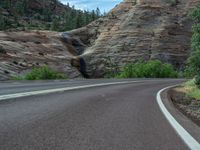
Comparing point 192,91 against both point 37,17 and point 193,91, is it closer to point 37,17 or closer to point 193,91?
point 193,91

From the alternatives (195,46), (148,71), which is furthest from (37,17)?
(195,46)

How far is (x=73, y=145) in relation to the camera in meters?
6.38

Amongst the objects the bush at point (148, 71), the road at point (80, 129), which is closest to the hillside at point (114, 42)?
the bush at point (148, 71)

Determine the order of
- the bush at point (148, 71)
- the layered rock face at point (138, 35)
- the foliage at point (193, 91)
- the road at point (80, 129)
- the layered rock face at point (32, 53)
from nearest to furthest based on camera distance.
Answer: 1. the road at point (80, 129)
2. the foliage at point (193, 91)
3. the layered rock face at point (32, 53)
4. the bush at point (148, 71)
5. the layered rock face at point (138, 35)

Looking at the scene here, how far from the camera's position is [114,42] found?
76.7 metres

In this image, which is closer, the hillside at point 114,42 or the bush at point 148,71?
the bush at point 148,71

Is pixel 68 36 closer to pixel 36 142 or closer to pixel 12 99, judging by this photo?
pixel 12 99

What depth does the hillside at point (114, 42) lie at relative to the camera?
201ft

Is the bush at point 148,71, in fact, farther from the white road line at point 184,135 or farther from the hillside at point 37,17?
the white road line at point 184,135

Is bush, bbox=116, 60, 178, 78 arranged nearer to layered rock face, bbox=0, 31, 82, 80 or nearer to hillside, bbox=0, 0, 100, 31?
layered rock face, bbox=0, 31, 82, 80

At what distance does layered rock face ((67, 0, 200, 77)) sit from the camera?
72.2 metres

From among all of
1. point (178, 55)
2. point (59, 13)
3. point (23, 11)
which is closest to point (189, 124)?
point (178, 55)

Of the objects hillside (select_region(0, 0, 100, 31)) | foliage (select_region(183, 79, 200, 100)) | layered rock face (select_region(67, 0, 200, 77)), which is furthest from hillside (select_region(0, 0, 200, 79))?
foliage (select_region(183, 79, 200, 100))

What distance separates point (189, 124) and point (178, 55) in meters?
64.8
